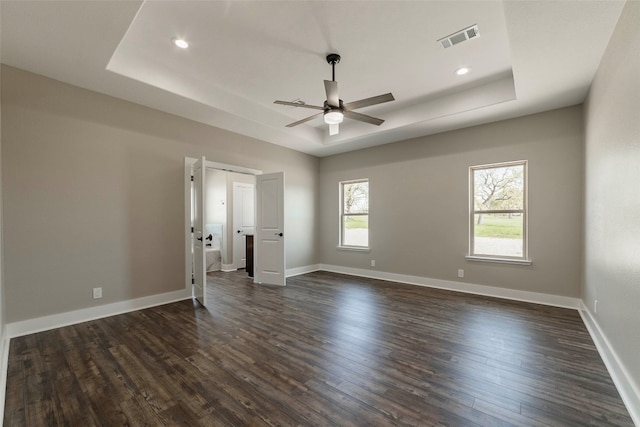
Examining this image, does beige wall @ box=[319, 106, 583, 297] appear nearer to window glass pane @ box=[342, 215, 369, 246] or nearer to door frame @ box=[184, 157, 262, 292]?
window glass pane @ box=[342, 215, 369, 246]

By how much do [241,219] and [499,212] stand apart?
559 cm

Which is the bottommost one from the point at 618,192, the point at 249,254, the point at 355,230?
the point at 249,254

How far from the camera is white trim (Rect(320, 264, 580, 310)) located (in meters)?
3.89

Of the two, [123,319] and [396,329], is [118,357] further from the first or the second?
[396,329]

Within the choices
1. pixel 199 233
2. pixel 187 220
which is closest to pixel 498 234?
pixel 199 233

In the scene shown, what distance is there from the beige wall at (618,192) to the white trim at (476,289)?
95 centimetres

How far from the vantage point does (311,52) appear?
3074 mm

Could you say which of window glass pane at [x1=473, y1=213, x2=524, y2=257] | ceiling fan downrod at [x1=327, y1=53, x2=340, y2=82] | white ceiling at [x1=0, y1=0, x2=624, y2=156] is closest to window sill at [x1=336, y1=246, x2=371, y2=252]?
window glass pane at [x1=473, y1=213, x2=524, y2=257]

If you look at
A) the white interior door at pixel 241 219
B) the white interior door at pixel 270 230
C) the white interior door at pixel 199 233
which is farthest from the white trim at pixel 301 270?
the white interior door at pixel 199 233

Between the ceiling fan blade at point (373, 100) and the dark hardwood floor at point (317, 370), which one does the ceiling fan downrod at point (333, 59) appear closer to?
the ceiling fan blade at point (373, 100)

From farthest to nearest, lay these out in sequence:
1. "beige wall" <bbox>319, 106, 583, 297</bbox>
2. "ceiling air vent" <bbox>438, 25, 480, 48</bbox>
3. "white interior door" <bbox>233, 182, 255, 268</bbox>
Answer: "white interior door" <bbox>233, 182, 255, 268</bbox> < "beige wall" <bbox>319, 106, 583, 297</bbox> < "ceiling air vent" <bbox>438, 25, 480, 48</bbox>

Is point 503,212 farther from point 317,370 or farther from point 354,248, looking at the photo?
point 317,370

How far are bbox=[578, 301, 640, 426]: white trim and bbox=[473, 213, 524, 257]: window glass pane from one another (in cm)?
146

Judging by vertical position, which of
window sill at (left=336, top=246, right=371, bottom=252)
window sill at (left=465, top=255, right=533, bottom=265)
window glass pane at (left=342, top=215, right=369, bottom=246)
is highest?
window glass pane at (left=342, top=215, right=369, bottom=246)
